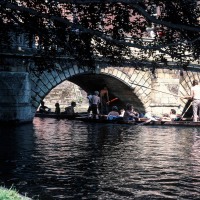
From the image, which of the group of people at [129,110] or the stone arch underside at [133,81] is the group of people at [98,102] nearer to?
the group of people at [129,110]

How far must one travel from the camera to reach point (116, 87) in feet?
89.8

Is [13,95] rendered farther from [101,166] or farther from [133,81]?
[101,166]

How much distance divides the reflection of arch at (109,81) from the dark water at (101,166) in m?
5.36

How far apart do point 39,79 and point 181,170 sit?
42.6ft

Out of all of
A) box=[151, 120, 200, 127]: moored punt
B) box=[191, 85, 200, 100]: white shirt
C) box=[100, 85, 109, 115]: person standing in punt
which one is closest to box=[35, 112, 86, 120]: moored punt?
box=[100, 85, 109, 115]: person standing in punt

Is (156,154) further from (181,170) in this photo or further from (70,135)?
(70,135)

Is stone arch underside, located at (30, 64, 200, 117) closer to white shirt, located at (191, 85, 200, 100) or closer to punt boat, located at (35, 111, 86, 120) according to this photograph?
punt boat, located at (35, 111, 86, 120)

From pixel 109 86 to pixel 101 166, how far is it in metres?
18.0

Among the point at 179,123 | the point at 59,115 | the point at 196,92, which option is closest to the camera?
the point at 179,123

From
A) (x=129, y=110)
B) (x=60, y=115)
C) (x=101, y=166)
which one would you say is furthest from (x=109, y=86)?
(x=101, y=166)

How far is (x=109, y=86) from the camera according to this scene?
27969mm

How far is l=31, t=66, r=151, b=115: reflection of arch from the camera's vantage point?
21.8 m

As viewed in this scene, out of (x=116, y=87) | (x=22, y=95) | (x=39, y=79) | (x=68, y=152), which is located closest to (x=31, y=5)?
(x=68, y=152)

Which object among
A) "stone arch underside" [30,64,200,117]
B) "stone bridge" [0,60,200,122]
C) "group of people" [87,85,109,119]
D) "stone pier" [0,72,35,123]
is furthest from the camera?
"group of people" [87,85,109,119]
